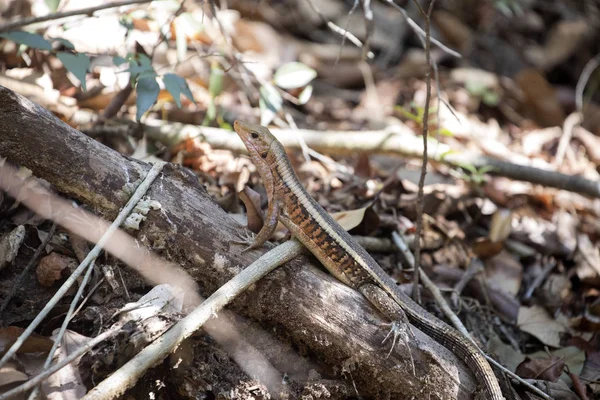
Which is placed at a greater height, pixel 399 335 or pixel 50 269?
pixel 50 269

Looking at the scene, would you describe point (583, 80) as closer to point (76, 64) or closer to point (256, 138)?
point (256, 138)

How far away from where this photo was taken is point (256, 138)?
3.59 meters

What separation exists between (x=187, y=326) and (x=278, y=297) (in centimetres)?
57

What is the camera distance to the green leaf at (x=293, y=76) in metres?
4.71

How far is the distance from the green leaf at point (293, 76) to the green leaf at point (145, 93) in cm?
138

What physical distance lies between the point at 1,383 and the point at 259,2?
20.0 ft

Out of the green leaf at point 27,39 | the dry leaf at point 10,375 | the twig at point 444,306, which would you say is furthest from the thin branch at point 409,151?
the dry leaf at point 10,375

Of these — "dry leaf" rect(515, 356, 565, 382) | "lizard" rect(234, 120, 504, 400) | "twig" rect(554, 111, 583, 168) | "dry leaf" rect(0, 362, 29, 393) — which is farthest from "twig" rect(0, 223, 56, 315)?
"twig" rect(554, 111, 583, 168)

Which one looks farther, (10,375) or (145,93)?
(145,93)

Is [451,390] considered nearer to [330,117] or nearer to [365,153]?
[365,153]

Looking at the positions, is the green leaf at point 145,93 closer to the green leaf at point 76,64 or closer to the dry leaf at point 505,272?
the green leaf at point 76,64

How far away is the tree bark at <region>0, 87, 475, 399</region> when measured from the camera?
2926mm

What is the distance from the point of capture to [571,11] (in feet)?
28.6

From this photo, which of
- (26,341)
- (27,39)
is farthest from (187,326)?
(27,39)
